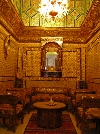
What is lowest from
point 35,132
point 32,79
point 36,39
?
point 35,132

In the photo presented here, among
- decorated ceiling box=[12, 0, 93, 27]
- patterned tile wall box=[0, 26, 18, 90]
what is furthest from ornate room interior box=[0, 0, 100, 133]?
Result: patterned tile wall box=[0, 26, 18, 90]

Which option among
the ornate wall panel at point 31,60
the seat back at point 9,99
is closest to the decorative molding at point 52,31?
the ornate wall panel at point 31,60

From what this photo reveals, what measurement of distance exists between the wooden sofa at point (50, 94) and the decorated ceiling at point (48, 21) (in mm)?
3372

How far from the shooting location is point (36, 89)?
1011 centimetres

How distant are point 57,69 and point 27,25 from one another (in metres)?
2.82

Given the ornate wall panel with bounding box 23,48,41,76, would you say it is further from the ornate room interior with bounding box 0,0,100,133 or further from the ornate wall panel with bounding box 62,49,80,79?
the ornate wall panel with bounding box 62,49,80,79

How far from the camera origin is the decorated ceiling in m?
10.3

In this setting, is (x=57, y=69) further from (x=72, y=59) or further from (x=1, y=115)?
(x=1, y=115)

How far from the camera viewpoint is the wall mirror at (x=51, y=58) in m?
10.7

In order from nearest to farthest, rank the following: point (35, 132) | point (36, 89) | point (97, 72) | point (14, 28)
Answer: point (35, 132) → point (97, 72) → point (14, 28) → point (36, 89)

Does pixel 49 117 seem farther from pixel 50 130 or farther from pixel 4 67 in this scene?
pixel 4 67

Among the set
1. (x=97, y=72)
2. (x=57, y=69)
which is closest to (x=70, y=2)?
(x=57, y=69)

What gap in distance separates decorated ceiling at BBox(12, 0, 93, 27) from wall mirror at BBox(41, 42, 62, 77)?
1165 millimetres

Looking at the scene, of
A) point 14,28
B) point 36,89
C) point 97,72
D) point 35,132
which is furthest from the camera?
point 36,89
